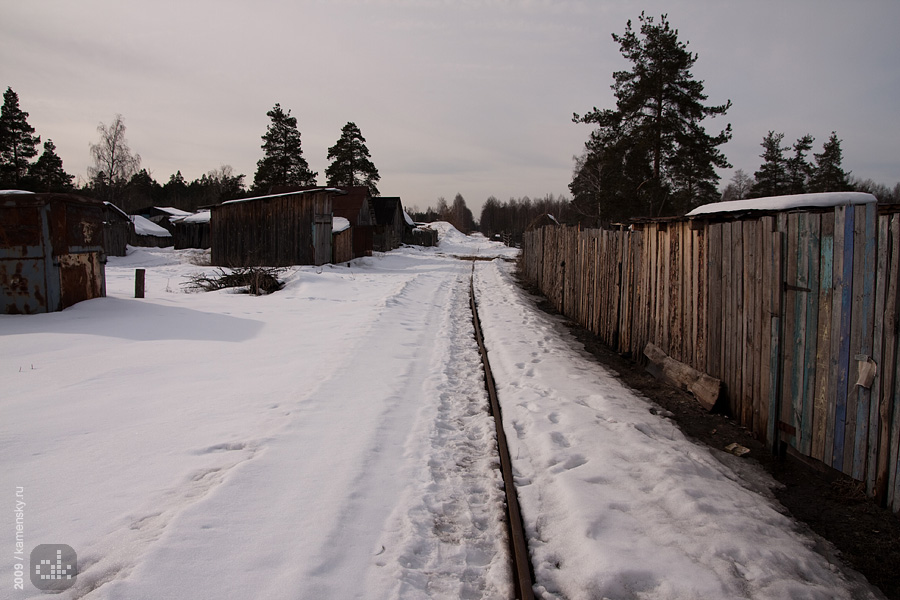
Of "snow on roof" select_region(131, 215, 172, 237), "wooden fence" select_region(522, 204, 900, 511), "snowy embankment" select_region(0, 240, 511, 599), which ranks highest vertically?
"snow on roof" select_region(131, 215, 172, 237)

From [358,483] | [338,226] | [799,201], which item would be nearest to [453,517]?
[358,483]

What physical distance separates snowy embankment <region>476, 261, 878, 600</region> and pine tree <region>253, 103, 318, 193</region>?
163ft

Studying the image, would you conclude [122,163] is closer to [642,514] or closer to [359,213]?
[359,213]

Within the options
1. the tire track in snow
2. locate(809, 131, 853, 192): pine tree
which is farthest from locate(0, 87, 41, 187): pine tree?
locate(809, 131, 853, 192): pine tree

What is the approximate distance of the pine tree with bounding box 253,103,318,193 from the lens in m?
50.1

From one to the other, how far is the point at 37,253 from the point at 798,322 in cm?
1089

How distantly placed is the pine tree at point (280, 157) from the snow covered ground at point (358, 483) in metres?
46.9

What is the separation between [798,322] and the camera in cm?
413

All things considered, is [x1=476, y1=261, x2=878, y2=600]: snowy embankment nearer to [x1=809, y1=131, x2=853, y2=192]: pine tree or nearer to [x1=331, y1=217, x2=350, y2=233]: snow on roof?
[x1=331, y1=217, x2=350, y2=233]: snow on roof

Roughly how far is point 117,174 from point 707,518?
195 feet

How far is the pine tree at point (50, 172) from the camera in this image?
1737 inches

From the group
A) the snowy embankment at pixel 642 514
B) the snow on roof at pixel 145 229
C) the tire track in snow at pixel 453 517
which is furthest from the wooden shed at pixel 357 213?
the snowy embankment at pixel 642 514

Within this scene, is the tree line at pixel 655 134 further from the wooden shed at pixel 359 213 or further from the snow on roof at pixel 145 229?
the snow on roof at pixel 145 229

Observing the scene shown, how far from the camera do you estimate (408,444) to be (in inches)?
166
